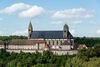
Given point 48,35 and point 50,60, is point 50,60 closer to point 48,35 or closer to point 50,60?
point 50,60

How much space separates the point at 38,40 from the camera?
7288 cm

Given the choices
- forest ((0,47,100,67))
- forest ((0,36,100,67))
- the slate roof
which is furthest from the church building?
forest ((0,47,100,67))

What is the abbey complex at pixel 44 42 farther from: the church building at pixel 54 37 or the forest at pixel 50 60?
the forest at pixel 50 60

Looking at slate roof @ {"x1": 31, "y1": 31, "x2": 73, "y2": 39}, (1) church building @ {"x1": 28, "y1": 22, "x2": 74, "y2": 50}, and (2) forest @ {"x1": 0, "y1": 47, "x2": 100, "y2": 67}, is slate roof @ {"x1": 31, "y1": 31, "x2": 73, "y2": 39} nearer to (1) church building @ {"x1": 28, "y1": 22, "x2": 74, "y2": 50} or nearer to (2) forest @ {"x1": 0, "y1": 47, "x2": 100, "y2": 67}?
(1) church building @ {"x1": 28, "y1": 22, "x2": 74, "y2": 50}

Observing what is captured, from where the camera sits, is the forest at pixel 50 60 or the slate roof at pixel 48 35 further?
the slate roof at pixel 48 35

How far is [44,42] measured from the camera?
235 feet

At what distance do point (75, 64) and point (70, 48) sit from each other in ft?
64.0

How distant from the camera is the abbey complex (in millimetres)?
69731

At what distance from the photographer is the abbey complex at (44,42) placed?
229 ft

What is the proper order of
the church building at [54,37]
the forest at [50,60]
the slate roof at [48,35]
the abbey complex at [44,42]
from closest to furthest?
the forest at [50,60], the abbey complex at [44,42], the church building at [54,37], the slate roof at [48,35]

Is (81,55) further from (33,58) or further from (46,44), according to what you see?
(46,44)

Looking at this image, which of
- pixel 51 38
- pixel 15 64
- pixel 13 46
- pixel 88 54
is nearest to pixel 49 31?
pixel 51 38

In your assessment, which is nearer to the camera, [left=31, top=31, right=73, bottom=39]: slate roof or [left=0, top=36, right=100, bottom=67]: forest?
[left=0, top=36, right=100, bottom=67]: forest

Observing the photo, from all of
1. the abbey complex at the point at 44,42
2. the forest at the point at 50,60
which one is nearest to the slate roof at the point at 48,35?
the abbey complex at the point at 44,42
